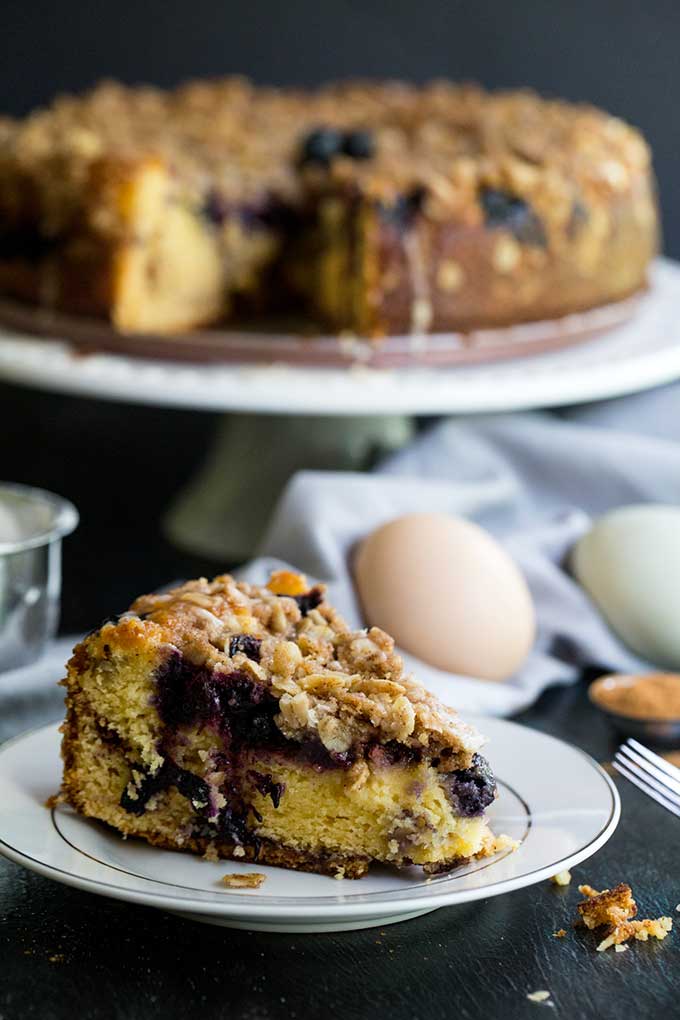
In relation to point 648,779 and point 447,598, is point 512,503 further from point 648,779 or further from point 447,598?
point 648,779

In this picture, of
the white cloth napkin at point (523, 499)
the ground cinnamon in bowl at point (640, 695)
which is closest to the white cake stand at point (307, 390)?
the white cloth napkin at point (523, 499)

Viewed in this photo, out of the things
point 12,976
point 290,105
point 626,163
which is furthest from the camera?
point 290,105

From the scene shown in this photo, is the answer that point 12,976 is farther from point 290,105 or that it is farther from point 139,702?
point 290,105

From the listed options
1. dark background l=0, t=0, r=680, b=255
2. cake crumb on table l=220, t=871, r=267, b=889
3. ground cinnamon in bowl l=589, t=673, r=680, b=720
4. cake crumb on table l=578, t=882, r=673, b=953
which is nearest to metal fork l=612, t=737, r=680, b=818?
cake crumb on table l=578, t=882, r=673, b=953

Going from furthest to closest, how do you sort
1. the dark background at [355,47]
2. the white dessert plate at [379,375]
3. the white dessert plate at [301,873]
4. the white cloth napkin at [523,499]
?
the dark background at [355,47] < the white dessert plate at [379,375] < the white cloth napkin at [523,499] < the white dessert plate at [301,873]

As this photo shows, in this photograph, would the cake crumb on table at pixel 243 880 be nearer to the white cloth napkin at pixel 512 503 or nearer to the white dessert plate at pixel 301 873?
the white dessert plate at pixel 301 873

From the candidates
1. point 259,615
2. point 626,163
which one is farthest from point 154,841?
point 626,163

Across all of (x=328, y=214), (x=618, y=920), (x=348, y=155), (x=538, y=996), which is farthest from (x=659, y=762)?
(x=348, y=155)
